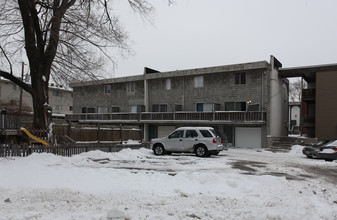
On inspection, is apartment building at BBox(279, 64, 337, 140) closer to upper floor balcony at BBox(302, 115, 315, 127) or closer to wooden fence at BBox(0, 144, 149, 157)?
upper floor balcony at BBox(302, 115, 315, 127)

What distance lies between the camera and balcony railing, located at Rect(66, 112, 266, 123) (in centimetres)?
3061

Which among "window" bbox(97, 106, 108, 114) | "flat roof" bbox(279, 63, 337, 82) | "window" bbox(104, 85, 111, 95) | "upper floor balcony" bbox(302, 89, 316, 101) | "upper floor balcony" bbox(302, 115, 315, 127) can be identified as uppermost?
"flat roof" bbox(279, 63, 337, 82)

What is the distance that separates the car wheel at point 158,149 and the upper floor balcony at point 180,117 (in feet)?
45.8

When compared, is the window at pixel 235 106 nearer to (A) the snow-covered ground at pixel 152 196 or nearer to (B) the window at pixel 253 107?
(B) the window at pixel 253 107

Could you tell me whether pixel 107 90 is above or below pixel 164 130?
above

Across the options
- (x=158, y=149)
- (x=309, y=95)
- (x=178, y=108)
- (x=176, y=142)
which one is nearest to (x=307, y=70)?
(x=309, y=95)

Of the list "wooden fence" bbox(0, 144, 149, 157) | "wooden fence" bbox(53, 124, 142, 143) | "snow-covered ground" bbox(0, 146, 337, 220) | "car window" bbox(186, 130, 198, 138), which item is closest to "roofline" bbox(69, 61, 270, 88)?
"wooden fence" bbox(53, 124, 142, 143)

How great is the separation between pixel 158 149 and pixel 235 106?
16295 millimetres

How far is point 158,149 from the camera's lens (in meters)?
19.2

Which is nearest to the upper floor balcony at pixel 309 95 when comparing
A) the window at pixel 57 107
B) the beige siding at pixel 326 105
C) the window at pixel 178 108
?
the beige siding at pixel 326 105

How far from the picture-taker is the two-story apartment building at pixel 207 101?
3133cm

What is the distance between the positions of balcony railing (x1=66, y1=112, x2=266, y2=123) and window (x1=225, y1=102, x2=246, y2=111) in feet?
5.67

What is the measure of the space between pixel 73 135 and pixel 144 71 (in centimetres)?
2223

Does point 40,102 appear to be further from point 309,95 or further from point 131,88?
point 309,95
